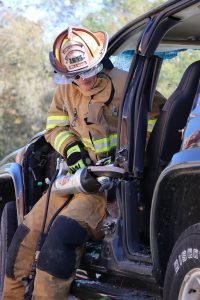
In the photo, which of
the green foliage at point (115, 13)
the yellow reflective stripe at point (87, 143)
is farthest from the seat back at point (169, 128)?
the green foliage at point (115, 13)

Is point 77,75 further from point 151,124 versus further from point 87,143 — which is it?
point 151,124

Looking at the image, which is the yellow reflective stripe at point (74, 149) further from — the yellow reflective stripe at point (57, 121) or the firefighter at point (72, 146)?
the yellow reflective stripe at point (57, 121)

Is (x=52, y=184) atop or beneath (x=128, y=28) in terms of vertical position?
beneath

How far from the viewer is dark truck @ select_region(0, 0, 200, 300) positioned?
3.90 metres

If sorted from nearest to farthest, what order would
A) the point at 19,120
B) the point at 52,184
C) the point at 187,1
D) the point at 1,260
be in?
the point at 187,1 < the point at 52,184 < the point at 1,260 < the point at 19,120

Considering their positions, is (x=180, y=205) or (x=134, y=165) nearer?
(x=180, y=205)

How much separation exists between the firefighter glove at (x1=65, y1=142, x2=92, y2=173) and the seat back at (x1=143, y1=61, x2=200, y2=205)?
2.13 feet

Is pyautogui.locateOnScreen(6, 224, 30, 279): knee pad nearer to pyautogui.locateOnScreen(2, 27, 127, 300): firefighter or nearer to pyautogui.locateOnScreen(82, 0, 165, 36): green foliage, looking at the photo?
pyautogui.locateOnScreen(2, 27, 127, 300): firefighter

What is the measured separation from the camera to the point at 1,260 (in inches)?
238

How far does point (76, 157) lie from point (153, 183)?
825 millimetres

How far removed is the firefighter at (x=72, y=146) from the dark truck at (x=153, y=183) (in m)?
0.14

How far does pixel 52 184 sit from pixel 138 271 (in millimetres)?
1308

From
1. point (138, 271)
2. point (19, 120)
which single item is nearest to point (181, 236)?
point (138, 271)

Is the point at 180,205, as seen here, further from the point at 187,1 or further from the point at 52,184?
the point at 52,184
